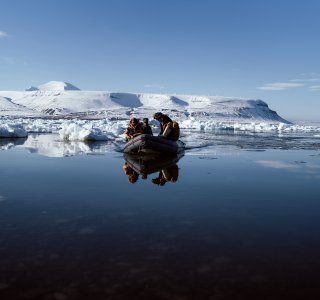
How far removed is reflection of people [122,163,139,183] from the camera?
335 inches

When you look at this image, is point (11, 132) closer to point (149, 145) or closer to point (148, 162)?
point (149, 145)

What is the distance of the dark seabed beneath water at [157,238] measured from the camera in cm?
325

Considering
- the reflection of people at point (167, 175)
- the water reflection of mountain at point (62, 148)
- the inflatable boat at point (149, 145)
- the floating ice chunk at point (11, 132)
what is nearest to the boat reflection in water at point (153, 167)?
the reflection of people at point (167, 175)

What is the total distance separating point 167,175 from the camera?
9.22 metres

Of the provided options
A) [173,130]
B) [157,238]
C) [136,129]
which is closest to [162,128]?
[173,130]

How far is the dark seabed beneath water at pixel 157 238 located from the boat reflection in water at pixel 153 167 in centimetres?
33

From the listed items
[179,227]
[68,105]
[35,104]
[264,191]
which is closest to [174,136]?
[264,191]

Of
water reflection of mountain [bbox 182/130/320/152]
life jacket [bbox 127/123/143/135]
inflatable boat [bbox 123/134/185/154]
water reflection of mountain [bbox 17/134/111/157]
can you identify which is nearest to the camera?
inflatable boat [bbox 123/134/185/154]

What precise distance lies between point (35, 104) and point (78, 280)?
20524 centimetres

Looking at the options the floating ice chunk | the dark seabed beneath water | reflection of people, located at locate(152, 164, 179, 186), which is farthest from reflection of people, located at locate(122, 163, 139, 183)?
the floating ice chunk

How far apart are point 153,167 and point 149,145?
2.49 m

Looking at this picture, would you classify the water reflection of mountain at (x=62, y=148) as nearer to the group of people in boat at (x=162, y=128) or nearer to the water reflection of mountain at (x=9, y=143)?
the water reflection of mountain at (x=9, y=143)

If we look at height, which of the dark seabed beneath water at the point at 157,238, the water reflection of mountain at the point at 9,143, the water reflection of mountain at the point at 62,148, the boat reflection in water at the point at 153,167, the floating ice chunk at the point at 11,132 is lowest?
the dark seabed beneath water at the point at 157,238

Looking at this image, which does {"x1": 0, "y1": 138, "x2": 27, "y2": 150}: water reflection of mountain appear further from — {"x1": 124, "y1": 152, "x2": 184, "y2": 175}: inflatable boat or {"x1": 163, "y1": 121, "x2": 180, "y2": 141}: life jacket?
{"x1": 163, "y1": 121, "x2": 180, "y2": 141}: life jacket
